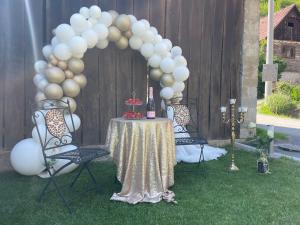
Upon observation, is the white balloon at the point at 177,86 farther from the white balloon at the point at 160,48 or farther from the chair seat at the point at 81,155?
the chair seat at the point at 81,155

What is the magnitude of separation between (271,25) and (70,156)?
13553 millimetres

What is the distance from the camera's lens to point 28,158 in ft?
13.8

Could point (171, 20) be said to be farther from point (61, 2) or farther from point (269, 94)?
point (269, 94)

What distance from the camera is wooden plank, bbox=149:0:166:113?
561 cm

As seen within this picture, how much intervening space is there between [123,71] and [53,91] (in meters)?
1.45

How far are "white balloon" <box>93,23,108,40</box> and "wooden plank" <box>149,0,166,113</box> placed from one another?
1.29 m

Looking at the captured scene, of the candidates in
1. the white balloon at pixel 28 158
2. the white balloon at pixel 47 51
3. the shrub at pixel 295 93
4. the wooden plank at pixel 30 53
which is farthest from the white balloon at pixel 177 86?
the shrub at pixel 295 93

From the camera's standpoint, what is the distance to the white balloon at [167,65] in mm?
4879

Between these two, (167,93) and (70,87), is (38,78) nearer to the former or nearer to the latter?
(70,87)

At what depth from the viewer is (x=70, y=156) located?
135 inches

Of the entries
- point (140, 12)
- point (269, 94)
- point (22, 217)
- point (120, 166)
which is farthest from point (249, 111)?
point (269, 94)

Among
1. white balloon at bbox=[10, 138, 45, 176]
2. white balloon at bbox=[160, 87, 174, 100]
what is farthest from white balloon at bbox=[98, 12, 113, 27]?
white balloon at bbox=[10, 138, 45, 176]

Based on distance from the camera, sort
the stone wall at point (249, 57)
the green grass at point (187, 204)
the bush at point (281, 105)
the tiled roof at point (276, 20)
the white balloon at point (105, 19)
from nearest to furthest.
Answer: the green grass at point (187, 204)
the white balloon at point (105, 19)
the stone wall at point (249, 57)
the bush at point (281, 105)
the tiled roof at point (276, 20)

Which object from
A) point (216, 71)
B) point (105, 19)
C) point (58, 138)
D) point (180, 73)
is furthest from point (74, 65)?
point (216, 71)
